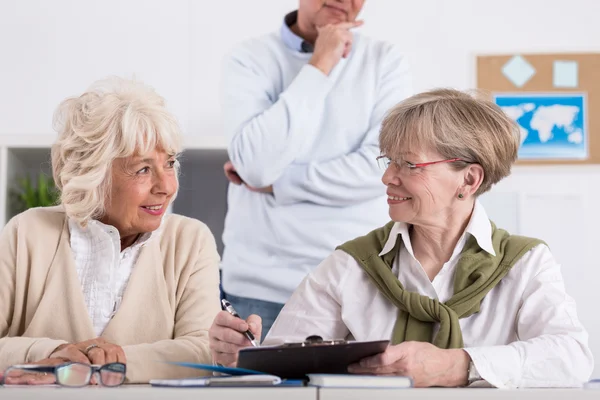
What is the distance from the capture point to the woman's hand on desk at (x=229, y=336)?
156 cm

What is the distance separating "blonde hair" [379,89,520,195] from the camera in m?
1.77

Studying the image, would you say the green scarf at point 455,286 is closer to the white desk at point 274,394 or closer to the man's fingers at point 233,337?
the man's fingers at point 233,337

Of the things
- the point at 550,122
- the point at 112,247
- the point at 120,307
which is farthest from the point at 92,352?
the point at 550,122

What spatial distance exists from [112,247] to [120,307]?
0.14 meters

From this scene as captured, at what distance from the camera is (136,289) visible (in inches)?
73.5

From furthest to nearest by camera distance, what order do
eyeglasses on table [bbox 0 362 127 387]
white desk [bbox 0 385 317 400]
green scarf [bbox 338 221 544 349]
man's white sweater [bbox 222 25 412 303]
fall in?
man's white sweater [bbox 222 25 412 303] < green scarf [bbox 338 221 544 349] < eyeglasses on table [bbox 0 362 127 387] < white desk [bbox 0 385 317 400]

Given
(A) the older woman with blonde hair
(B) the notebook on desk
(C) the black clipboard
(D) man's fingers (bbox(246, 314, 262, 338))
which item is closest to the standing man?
(A) the older woman with blonde hair

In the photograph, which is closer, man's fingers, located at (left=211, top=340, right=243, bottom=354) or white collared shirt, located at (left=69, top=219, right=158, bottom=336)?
man's fingers, located at (left=211, top=340, right=243, bottom=354)

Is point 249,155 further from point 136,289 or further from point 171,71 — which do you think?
point 171,71

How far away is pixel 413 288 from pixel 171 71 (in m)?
2.58

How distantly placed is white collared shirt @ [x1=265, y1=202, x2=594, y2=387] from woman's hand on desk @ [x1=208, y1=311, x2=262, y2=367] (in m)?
0.15

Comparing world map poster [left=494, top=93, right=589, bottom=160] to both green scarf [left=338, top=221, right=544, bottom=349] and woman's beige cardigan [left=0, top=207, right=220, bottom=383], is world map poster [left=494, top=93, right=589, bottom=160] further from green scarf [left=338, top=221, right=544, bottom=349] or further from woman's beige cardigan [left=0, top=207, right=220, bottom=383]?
woman's beige cardigan [left=0, top=207, right=220, bottom=383]

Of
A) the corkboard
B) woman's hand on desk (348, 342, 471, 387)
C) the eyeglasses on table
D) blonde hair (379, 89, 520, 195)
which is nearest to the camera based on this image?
the eyeglasses on table

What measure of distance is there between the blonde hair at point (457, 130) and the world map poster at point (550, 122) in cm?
227
